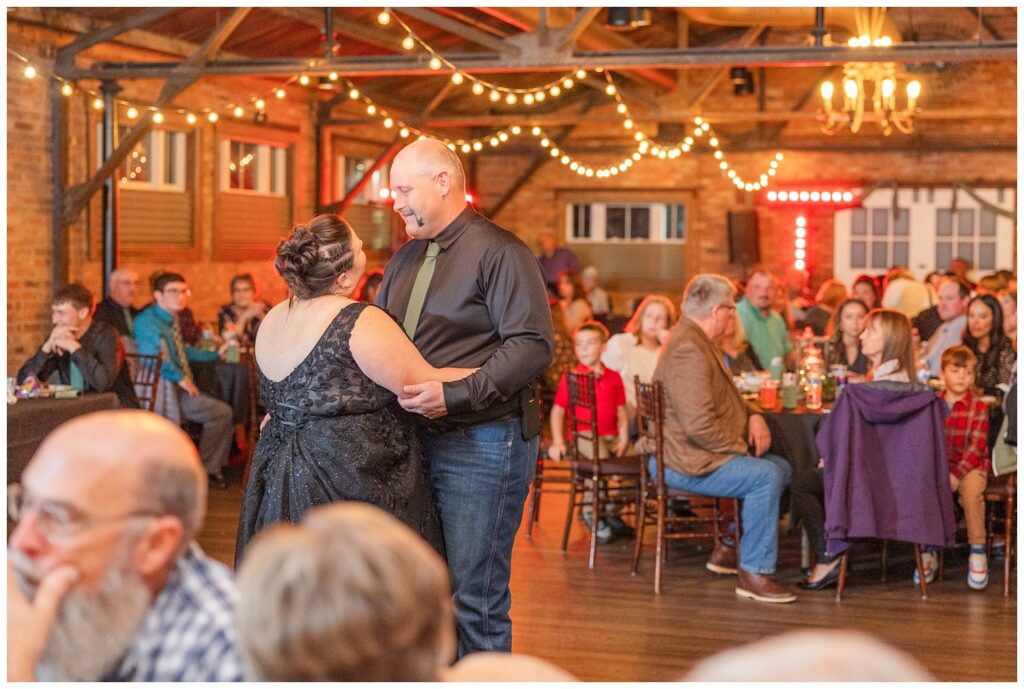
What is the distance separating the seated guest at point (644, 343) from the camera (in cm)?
713

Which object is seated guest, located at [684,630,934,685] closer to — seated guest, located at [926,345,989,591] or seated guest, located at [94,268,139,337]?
seated guest, located at [926,345,989,591]

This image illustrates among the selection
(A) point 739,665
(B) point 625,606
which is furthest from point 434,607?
(B) point 625,606

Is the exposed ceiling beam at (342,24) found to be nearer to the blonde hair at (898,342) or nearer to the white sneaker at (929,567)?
the blonde hair at (898,342)

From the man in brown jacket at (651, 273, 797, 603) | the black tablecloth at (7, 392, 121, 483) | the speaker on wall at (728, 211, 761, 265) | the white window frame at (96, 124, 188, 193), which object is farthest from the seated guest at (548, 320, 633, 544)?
the speaker on wall at (728, 211, 761, 265)

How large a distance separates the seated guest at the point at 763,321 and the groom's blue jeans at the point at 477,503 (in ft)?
15.9

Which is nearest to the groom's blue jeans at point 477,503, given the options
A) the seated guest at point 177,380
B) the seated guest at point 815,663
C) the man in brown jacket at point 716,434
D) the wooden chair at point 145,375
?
the seated guest at point 815,663

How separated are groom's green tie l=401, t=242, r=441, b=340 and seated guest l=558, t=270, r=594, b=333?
7.42 metres

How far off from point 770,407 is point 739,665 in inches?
207

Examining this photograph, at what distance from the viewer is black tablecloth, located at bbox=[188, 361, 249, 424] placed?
8.67m

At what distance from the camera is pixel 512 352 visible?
3256 millimetres

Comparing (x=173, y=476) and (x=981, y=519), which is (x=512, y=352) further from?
(x=981, y=519)

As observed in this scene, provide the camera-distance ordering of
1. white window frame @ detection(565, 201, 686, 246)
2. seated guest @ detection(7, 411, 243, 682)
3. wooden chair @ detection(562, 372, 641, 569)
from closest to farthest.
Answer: seated guest @ detection(7, 411, 243, 682) < wooden chair @ detection(562, 372, 641, 569) < white window frame @ detection(565, 201, 686, 246)

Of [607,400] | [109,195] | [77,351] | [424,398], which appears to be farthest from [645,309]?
[109,195]

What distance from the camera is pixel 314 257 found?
3146 millimetres
